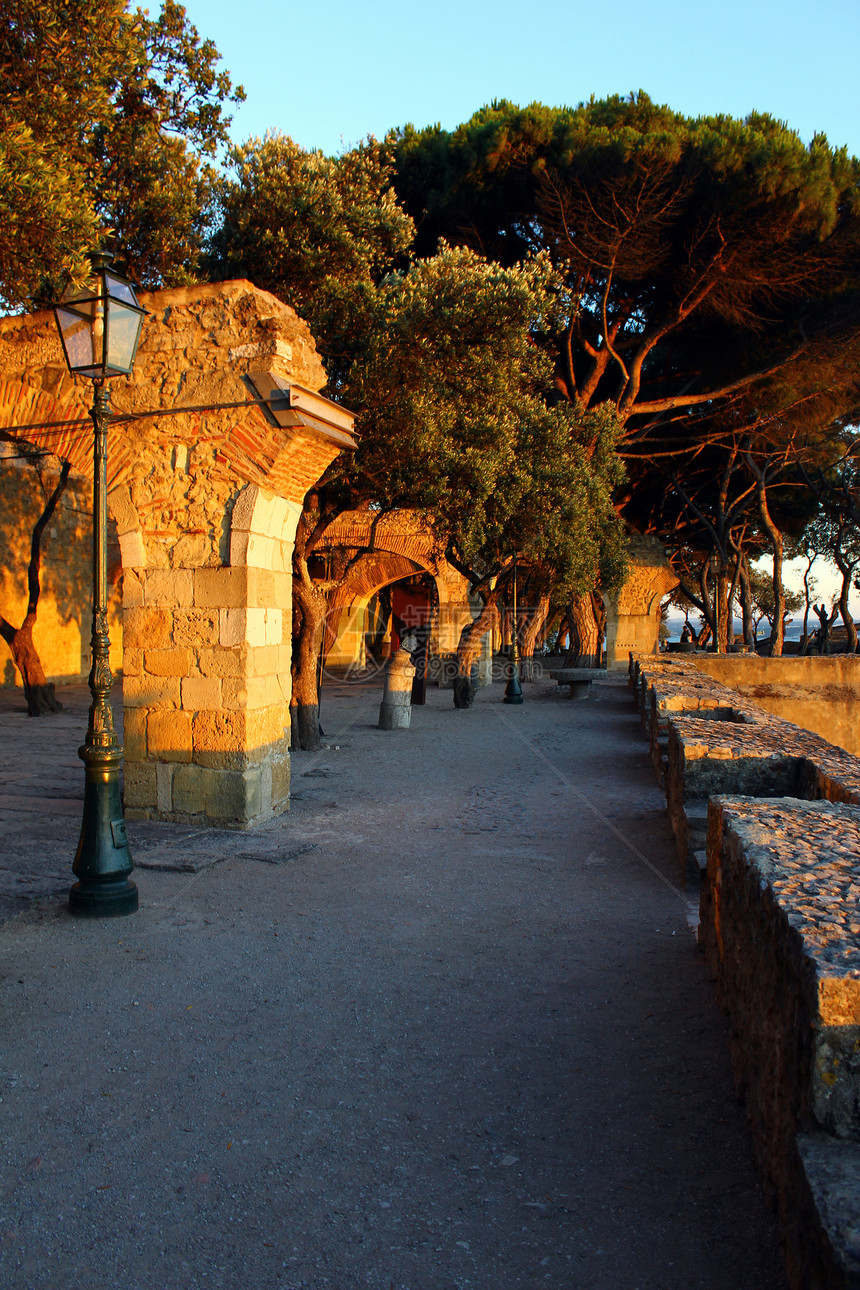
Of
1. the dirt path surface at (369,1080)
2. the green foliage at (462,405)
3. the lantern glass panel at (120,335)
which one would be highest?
the green foliage at (462,405)

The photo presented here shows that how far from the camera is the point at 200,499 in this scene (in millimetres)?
6051

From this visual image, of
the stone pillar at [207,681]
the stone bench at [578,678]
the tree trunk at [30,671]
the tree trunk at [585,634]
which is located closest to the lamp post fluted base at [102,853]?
the stone pillar at [207,681]

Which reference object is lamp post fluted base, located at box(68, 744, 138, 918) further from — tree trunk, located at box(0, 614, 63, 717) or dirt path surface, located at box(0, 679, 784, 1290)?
tree trunk, located at box(0, 614, 63, 717)

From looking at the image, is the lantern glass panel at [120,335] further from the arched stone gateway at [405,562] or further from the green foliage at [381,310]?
the arched stone gateway at [405,562]

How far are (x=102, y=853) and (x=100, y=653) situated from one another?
100cm

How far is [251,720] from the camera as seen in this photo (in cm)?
596

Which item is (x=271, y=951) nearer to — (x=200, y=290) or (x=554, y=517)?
(x=200, y=290)

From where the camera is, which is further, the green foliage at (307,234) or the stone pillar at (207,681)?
the green foliage at (307,234)

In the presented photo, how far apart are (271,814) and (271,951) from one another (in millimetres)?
2677

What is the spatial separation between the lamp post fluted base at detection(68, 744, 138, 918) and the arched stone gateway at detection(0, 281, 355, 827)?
167 cm

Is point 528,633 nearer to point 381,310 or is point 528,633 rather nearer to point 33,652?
point 33,652

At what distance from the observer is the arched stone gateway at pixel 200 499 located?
591 centimetres

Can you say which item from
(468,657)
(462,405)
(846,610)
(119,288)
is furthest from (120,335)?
(846,610)

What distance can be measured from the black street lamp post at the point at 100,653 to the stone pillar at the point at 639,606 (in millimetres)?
22133
